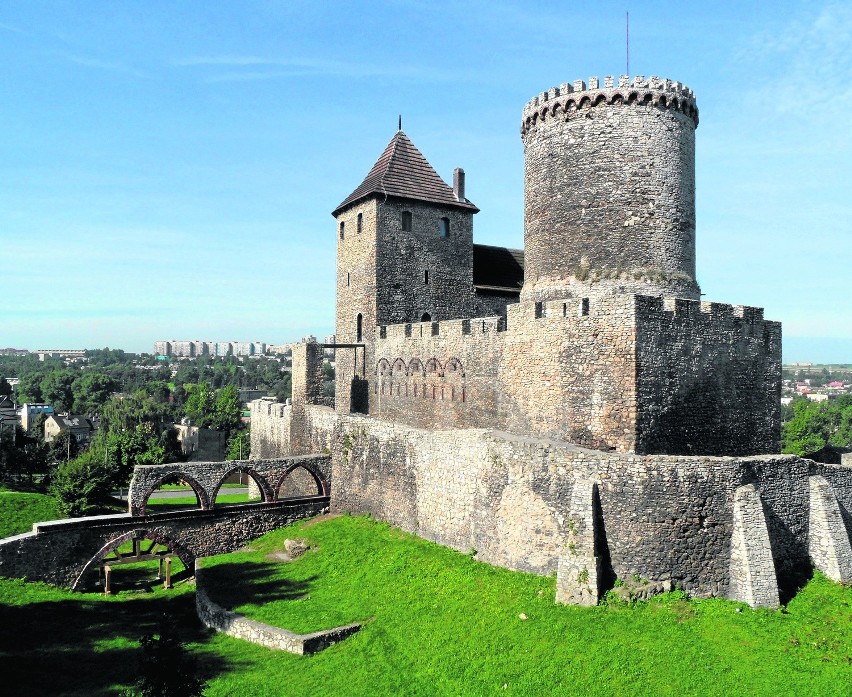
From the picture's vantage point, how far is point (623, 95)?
19969mm

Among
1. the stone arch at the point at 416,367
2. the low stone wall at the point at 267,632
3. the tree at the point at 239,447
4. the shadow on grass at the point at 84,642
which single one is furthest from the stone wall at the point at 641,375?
the tree at the point at 239,447

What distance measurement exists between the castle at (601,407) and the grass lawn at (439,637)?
2.69 ft

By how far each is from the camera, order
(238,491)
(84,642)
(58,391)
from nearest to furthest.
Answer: (84,642), (238,491), (58,391)

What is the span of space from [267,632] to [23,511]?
70.9 feet

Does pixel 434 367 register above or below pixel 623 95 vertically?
below

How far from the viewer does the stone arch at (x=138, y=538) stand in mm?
22984

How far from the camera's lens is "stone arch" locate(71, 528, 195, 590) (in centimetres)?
2298

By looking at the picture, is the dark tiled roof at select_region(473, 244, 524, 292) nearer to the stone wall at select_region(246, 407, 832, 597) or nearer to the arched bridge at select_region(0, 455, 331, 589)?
the arched bridge at select_region(0, 455, 331, 589)

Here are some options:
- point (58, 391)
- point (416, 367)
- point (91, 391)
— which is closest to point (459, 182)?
point (416, 367)

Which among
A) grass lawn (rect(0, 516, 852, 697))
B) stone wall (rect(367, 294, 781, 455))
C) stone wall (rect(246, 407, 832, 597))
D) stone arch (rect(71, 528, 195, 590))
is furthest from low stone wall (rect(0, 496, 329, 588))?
stone wall (rect(367, 294, 781, 455))

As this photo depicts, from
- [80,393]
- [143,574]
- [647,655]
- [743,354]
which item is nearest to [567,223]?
[743,354]

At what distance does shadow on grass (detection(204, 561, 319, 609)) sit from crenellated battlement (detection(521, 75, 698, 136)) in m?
15.4

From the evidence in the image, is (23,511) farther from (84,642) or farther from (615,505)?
(615,505)

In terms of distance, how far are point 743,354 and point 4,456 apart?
47.4 meters
